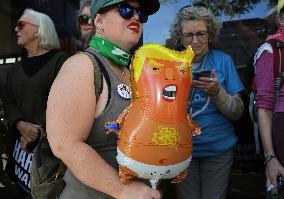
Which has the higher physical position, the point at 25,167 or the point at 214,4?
the point at 214,4

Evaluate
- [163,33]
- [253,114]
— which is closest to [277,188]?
[253,114]

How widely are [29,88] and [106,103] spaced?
5.11 feet

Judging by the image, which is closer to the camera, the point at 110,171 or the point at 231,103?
the point at 110,171

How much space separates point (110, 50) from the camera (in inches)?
57.3

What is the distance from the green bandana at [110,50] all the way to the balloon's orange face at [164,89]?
7.0 inches

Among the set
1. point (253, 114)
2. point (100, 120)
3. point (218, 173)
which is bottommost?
point (218, 173)

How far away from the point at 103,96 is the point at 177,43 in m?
1.44

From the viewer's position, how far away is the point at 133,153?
4.16 feet

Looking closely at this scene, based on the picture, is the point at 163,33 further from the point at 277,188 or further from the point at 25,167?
the point at 277,188

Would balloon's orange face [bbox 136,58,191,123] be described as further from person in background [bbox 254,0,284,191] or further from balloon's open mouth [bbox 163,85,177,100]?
person in background [bbox 254,0,284,191]

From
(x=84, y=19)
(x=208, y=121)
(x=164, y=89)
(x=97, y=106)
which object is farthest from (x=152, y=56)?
(x=84, y=19)

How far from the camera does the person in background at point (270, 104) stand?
2051 mm

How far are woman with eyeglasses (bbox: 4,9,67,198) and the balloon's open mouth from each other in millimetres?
1630

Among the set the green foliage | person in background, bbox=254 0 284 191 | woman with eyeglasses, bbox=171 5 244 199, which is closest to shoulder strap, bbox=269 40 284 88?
person in background, bbox=254 0 284 191
